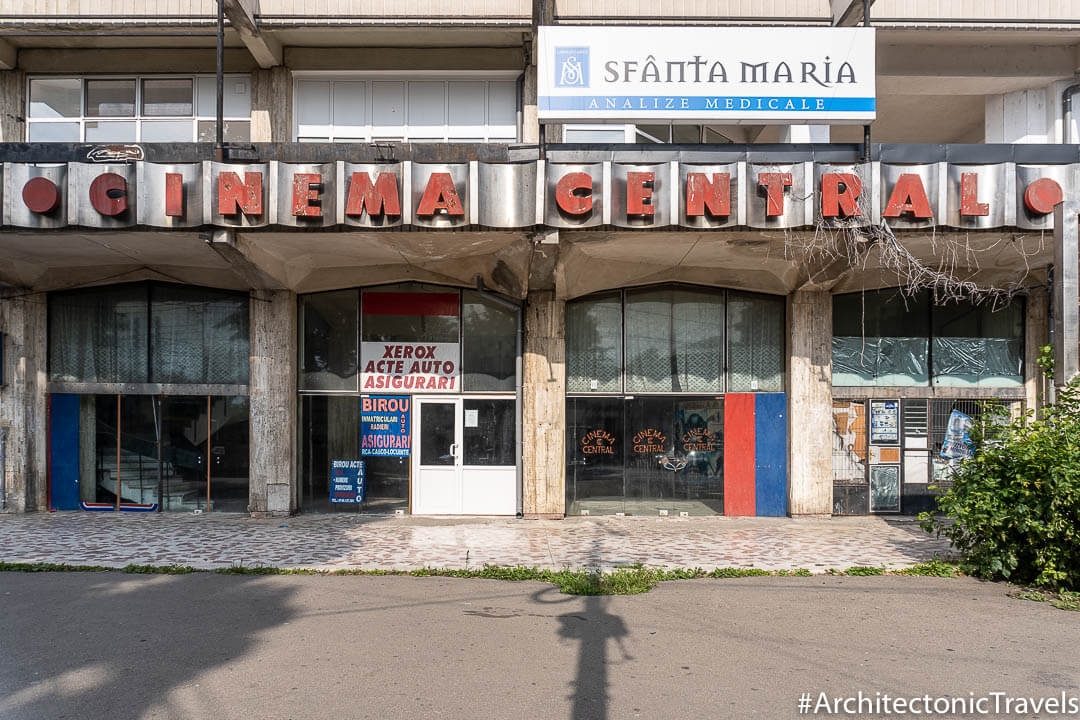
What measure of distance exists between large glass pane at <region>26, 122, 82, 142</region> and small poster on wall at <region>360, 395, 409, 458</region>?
24.8 ft

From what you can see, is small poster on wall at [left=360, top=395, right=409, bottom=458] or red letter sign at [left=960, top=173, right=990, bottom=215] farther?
small poster on wall at [left=360, top=395, right=409, bottom=458]

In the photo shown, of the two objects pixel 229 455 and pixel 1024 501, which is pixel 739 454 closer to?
pixel 1024 501

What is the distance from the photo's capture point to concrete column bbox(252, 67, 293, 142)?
1292cm

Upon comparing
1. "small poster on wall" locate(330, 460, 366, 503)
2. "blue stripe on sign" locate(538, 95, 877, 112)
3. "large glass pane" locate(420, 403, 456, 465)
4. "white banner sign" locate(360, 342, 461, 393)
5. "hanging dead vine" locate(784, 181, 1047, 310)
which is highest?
"blue stripe on sign" locate(538, 95, 877, 112)

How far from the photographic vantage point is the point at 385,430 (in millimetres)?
12984

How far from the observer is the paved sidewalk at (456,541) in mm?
9383

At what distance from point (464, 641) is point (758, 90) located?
9.44 meters

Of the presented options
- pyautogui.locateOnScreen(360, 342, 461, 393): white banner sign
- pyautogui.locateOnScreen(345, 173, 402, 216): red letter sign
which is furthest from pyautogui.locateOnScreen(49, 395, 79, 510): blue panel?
pyautogui.locateOnScreen(345, 173, 402, 216): red letter sign

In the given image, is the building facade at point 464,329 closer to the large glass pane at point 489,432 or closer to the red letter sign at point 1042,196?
the large glass pane at point 489,432

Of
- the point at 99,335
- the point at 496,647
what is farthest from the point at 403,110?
the point at 496,647

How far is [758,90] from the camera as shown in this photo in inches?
443

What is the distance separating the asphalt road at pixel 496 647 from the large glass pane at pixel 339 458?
14.9 ft

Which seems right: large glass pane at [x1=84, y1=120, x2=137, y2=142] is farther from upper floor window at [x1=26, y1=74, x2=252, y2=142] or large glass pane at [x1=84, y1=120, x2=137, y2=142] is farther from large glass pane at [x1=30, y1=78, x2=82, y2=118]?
large glass pane at [x1=30, y1=78, x2=82, y2=118]

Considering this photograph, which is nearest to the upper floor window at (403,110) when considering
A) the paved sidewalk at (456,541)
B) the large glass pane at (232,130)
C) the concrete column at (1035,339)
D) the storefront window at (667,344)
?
the large glass pane at (232,130)
